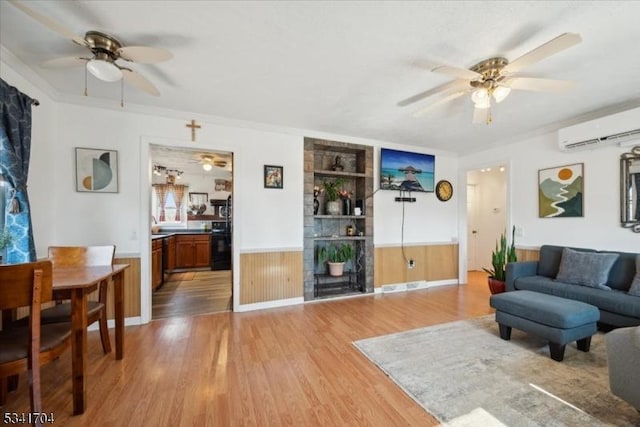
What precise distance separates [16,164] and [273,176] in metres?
2.39

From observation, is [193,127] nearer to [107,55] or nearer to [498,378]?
[107,55]

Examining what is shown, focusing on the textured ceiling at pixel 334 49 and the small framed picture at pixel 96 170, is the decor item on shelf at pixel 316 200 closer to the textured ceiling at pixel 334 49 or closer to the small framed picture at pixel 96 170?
the textured ceiling at pixel 334 49

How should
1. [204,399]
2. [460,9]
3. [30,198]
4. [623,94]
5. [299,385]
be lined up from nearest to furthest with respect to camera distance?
[460,9] < [204,399] < [299,385] < [30,198] < [623,94]

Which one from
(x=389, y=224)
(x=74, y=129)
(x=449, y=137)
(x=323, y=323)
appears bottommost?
(x=323, y=323)

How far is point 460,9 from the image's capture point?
1.59 metres

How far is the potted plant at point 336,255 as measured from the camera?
420cm

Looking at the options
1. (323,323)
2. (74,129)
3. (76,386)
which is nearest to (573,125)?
(323,323)

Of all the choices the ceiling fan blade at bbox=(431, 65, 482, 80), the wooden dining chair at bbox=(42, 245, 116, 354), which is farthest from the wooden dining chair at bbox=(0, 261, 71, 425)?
the ceiling fan blade at bbox=(431, 65, 482, 80)

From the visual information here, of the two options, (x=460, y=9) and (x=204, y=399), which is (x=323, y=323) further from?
(x=460, y=9)

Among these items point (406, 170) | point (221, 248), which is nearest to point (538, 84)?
point (406, 170)

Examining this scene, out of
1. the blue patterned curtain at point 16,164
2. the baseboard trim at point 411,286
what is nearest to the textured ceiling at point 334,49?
the blue patterned curtain at point 16,164

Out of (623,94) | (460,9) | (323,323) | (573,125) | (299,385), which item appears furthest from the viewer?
(573,125)

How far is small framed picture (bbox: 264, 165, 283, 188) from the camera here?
3664 mm

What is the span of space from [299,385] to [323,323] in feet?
3.86
